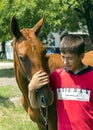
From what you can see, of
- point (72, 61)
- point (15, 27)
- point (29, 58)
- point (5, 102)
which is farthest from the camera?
point (5, 102)

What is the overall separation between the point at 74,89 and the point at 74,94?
0.04m

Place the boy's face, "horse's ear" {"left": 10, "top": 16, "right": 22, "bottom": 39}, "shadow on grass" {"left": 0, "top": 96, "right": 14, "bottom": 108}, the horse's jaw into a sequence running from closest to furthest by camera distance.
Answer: the boy's face
the horse's jaw
"horse's ear" {"left": 10, "top": 16, "right": 22, "bottom": 39}
"shadow on grass" {"left": 0, "top": 96, "right": 14, "bottom": 108}

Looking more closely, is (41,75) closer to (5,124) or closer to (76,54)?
(76,54)

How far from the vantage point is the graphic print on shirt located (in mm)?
3217

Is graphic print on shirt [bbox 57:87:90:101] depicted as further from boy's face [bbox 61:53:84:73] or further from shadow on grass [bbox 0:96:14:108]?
shadow on grass [bbox 0:96:14:108]

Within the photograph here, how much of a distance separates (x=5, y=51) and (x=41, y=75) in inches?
1775

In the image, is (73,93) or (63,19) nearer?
(73,93)

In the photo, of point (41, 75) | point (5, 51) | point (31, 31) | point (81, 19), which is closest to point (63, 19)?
point (81, 19)

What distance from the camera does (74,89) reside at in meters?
3.24

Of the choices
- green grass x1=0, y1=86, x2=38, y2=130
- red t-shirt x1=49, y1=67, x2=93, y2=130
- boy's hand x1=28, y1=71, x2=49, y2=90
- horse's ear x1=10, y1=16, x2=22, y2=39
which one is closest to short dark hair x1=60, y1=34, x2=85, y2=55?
red t-shirt x1=49, y1=67, x2=93, y2=130

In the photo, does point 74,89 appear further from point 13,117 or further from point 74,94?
point 13,117

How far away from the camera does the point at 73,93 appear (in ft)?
10.6

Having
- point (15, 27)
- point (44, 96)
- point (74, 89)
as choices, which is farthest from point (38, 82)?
point (15, 27)

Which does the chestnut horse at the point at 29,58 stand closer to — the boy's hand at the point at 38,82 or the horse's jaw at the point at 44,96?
the horse's jaw at the point at 44,96
